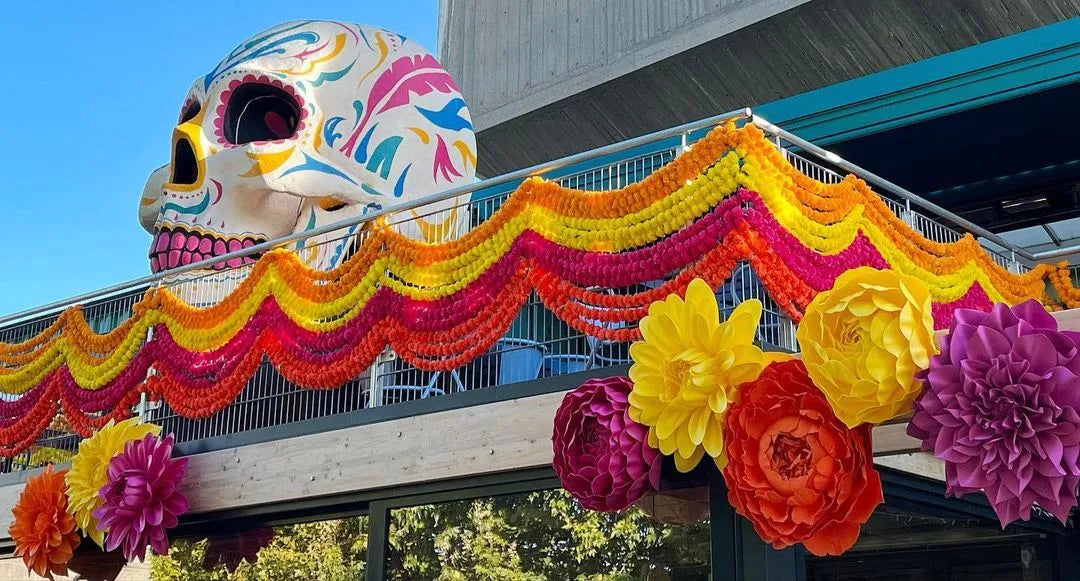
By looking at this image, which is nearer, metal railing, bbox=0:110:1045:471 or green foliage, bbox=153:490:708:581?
green foliage, bbox=153:490:708:581

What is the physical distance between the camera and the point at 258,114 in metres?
9.30

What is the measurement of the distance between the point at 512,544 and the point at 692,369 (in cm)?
174

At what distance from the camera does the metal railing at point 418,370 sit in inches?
239

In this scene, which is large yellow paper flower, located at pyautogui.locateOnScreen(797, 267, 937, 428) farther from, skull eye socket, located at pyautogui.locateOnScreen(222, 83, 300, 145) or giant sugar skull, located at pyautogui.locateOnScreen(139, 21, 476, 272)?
skull eye socket, located at pyautogui.locateOnScreen(222, 83, 300, 145)

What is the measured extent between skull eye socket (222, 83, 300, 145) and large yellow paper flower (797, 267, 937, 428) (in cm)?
568

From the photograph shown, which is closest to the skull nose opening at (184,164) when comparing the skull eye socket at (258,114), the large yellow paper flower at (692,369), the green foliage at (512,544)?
the skull eye socket at (258,114)

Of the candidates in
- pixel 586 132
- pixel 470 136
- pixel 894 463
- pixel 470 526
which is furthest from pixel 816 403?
pixel 586 132

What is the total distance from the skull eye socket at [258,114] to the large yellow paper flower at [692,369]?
489cm

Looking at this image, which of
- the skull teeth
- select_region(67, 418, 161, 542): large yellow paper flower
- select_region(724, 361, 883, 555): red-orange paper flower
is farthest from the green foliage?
the skull teeth

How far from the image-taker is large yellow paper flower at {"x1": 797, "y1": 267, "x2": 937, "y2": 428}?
14.1 feet

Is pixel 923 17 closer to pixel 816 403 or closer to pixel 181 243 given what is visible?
pixel 181 243

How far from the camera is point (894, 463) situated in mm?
5711

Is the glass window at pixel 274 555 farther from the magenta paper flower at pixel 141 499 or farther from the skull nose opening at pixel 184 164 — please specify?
the skull nose opening at pixel 184 164

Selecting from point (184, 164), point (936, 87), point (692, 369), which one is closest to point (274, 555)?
point (184, 164)
